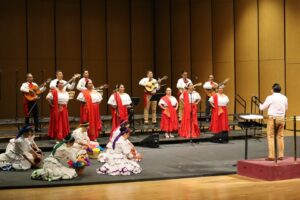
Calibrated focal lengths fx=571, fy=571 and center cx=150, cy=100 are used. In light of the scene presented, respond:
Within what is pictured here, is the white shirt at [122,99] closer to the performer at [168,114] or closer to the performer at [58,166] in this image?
the performer at [168,114]

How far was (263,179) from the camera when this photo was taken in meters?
9.23

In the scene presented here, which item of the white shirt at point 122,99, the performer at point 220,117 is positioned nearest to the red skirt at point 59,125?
the white shirt at point 122,99

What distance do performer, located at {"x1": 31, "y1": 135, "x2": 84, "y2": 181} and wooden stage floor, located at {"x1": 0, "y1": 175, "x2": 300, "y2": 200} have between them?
52 centimetres

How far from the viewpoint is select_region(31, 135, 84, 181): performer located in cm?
926

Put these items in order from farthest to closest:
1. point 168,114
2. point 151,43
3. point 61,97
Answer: point 151,43
point 168,114
point 61,97

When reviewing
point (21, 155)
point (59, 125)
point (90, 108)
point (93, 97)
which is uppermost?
point (93, 97)

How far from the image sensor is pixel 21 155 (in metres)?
10.3

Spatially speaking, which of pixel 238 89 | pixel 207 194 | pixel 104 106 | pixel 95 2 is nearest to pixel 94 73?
pixel 104 106

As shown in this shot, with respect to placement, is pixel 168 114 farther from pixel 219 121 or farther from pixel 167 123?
pixel 219 121

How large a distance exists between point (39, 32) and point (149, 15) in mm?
4096

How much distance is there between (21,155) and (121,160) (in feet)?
6.11

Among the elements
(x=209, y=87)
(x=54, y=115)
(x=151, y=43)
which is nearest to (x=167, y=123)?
(x=209, y=87)

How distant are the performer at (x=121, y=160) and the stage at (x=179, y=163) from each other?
0.53 ft

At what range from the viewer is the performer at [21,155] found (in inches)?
400
